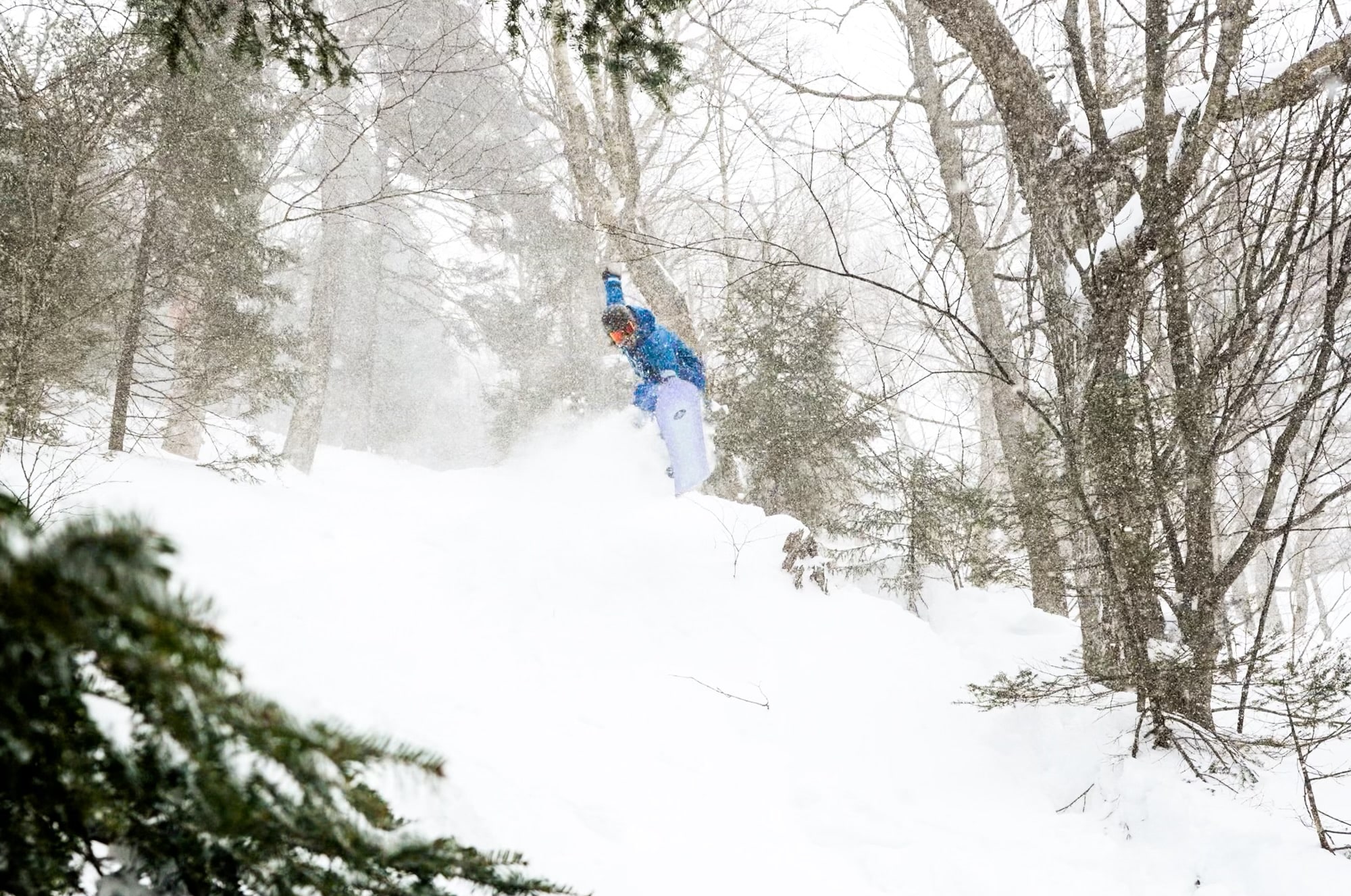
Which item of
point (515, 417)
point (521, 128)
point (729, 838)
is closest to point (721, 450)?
point (729, 838)

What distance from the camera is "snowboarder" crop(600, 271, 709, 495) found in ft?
→ 27.1

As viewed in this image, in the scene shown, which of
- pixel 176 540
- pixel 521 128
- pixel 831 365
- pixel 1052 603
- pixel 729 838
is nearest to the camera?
pixel 176 540

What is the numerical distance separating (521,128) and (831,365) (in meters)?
14.6

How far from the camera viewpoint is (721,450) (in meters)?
9.10

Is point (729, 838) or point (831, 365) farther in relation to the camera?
point (831, 365)

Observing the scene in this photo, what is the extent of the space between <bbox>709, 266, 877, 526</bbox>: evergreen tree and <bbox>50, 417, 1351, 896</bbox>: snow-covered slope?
1.68m

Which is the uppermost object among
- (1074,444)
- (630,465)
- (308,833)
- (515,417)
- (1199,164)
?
(515,417)

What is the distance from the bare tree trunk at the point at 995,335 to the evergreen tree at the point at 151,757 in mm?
3507

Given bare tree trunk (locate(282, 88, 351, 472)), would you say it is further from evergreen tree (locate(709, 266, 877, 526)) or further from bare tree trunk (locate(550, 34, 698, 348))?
evergreen tree (locate(709, 266, 877, 526))

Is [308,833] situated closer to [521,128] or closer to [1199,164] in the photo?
[1199,164]

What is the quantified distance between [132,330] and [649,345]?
5.21 metres

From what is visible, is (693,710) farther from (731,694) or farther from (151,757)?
(151,757)

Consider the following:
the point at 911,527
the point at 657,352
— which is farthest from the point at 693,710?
the point at 657,352

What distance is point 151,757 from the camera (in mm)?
731
